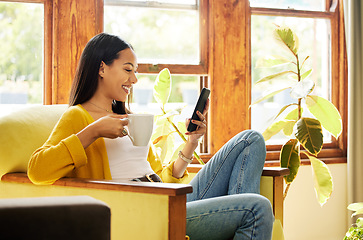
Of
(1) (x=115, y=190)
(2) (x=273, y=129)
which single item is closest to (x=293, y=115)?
(2) (x=273, y=129)

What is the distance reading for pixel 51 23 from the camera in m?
2.78

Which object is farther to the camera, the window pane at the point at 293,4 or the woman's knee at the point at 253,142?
the window pane at the point at 293,4

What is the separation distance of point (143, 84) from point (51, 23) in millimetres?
635

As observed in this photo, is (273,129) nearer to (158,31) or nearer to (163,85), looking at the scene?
(163,85)

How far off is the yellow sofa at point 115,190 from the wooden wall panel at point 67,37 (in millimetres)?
653

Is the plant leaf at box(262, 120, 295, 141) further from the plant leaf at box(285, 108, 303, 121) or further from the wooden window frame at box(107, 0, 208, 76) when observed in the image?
the wooden window frame at box(107, 0, 208, 76)

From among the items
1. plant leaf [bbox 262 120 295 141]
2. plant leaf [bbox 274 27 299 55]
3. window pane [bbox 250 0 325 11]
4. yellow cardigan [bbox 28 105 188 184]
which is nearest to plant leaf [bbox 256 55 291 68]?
plant leaf [bbox 274 27 299 55]

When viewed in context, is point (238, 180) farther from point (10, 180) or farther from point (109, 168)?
point (10, 180)

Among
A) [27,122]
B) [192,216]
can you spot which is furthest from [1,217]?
[27,122]

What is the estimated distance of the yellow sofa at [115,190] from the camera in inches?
52.6

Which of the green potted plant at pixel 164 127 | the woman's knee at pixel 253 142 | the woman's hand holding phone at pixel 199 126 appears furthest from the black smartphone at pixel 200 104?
the green potted plant at pixel 164 127

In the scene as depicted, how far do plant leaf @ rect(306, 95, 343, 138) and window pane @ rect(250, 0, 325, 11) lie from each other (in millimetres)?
796

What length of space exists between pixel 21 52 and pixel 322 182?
1.82 meters

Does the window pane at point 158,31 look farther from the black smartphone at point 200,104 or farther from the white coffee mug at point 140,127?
the white coffee mug at point 140,127
